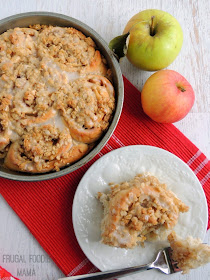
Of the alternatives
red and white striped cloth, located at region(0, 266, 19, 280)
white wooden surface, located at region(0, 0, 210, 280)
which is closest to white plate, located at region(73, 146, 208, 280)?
white wooden surface, located at region(0, 0, 210, 280)

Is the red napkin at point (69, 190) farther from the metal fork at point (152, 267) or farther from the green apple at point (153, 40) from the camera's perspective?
the green apple at point (153, 40)

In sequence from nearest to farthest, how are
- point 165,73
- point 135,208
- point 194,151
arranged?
point 135,208
point 165,73
point 194,151

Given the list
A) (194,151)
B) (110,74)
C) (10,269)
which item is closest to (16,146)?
(110,74)

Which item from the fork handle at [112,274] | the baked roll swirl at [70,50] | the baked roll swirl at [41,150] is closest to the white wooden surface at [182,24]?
the baked roll swirl at [70,50]

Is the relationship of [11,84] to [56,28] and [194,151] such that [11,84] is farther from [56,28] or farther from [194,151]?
[194,151]

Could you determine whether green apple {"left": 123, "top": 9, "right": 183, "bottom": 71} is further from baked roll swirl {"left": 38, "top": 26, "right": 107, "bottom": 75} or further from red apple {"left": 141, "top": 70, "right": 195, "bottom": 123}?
baked roll swirl {"left": 38, "top": 26, "right": 107, "bottom": 75}
